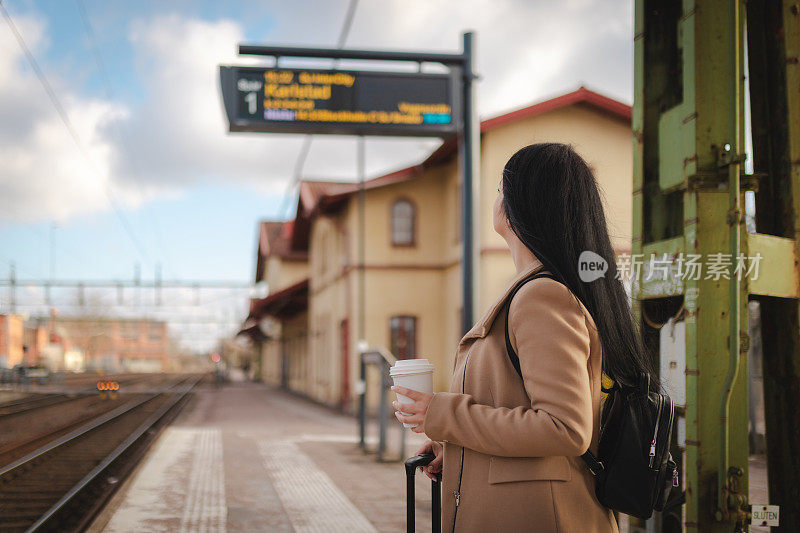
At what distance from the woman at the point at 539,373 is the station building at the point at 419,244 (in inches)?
440

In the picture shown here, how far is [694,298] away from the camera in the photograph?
3705mm

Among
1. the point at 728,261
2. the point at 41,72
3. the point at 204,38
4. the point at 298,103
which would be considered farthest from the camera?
the point at 298,103

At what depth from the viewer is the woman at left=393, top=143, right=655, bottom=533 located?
5.86ft

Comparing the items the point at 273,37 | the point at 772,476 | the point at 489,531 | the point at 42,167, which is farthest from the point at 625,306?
the point at 273,37

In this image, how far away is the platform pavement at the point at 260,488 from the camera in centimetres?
584

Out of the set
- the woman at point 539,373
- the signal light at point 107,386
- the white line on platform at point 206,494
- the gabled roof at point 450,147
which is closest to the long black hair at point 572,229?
the woman at point 539,373

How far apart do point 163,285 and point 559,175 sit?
126 ft

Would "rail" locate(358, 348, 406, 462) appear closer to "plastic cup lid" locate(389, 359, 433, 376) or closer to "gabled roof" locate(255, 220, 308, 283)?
"plastic cup lid" locate(389, 359, 433, 376)

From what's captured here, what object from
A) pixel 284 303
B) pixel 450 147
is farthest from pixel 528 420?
pixel 284 303

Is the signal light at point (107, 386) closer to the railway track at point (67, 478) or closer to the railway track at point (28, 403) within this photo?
the railway track at point (67, 478)

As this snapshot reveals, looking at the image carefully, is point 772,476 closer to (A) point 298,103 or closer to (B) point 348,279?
(A) point 298,103

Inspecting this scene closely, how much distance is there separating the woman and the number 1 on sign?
234 inches

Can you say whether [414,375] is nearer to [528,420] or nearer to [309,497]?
[528,420]

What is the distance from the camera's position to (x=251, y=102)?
7641 millimetres
